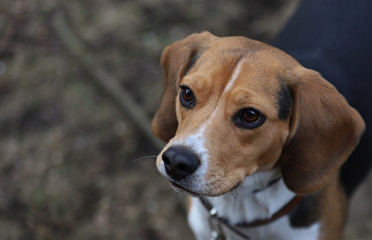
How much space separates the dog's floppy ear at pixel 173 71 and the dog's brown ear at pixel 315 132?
818 mm

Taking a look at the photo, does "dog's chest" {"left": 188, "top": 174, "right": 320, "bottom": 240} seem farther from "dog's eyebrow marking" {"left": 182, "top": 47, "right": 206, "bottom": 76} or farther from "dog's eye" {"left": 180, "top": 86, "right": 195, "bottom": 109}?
"dog's eyebrow marking" {"left": 182, "top": 47, "right": 206, "bottom": 76}

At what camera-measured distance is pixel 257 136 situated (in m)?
2.84

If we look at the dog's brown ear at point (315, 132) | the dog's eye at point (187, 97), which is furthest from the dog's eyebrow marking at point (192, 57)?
the dog's brown ear at point (315, 132)

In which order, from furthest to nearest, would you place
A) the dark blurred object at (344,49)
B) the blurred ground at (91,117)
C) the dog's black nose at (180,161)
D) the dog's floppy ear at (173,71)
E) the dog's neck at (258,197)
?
the blurred ground at (91,117), the dark blurred object at (344,49), the dog's floppy ear at (173,71), the dog's neck at (258,197), the dog's black nose at (180,161)

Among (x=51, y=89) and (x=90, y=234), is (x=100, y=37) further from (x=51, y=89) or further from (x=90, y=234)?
(x=90, y=234)

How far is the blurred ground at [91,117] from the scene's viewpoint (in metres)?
4.90

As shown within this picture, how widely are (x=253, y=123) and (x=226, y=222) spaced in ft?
3.24

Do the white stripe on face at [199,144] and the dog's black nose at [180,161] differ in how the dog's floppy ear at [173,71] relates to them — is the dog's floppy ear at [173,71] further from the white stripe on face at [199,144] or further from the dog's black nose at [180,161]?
the dog's black nose at [180,161]

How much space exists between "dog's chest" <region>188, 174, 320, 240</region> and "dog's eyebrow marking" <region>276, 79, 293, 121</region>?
58 centimetres

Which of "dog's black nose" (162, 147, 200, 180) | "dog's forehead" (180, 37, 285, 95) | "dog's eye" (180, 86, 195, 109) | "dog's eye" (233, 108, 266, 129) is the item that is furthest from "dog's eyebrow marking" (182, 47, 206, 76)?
"dog's black nose" (162, 147, 200, 180)

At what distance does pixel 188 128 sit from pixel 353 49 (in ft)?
6.20

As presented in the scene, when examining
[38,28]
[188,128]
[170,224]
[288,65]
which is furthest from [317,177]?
[38,28]

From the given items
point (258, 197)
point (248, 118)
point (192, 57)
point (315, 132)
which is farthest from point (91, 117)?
point (315, 132)

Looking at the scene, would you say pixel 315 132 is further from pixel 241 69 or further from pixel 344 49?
pixel 344 49
